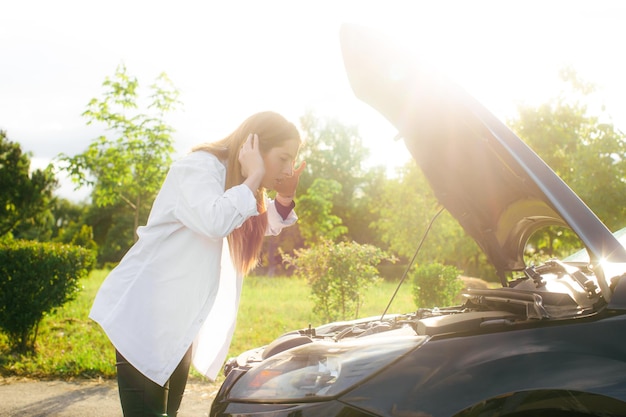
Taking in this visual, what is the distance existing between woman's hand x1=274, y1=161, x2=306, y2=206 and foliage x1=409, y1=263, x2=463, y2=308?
6713 mm

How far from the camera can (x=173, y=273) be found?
7.47 ft

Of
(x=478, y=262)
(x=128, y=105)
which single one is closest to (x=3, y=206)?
(x=128, y=105)

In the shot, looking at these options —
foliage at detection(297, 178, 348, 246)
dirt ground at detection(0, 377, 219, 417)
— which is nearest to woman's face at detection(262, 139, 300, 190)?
dirt ground at detection(0, 377, 219, 417)

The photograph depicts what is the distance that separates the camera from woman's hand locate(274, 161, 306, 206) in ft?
9.57

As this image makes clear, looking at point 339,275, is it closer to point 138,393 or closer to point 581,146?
point 138,393

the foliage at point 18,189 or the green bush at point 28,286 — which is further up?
the foliage at point 18,189

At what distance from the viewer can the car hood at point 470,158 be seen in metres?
1.79

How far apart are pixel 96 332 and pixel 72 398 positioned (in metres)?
3.01

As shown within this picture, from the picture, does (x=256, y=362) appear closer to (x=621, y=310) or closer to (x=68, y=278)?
(x=621, y=310)

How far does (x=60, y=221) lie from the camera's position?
5619cm

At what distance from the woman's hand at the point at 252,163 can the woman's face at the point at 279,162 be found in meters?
0.08

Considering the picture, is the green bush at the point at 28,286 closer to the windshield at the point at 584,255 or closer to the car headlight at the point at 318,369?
the car headlight at the point at 318,369

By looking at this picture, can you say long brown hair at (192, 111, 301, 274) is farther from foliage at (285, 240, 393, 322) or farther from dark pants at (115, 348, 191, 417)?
foliage at (285, 240, 393, 322)

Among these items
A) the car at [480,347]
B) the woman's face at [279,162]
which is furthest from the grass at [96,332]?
the car at [480,347]
